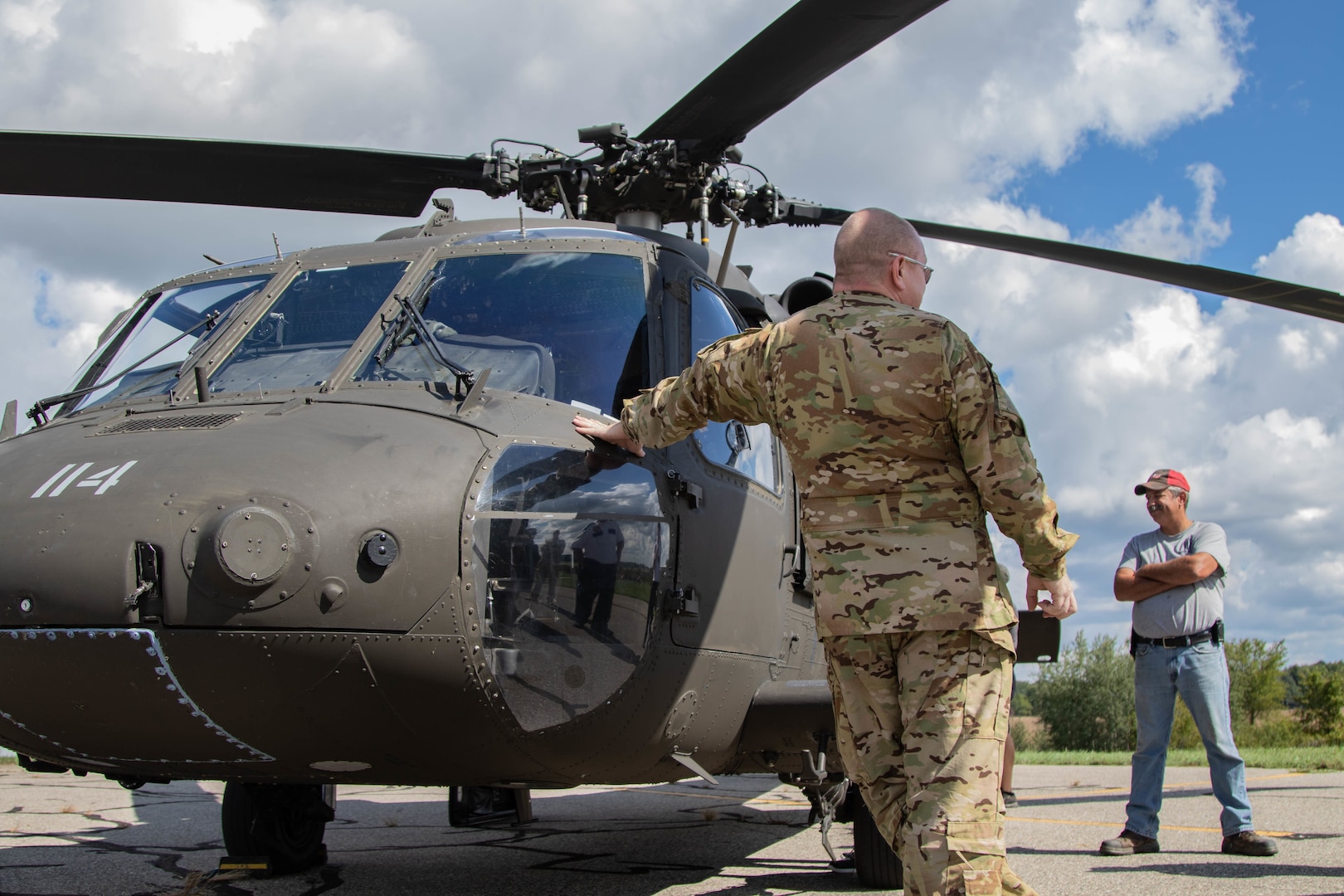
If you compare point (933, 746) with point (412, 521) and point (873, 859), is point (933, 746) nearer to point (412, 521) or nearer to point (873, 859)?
point (412, 521)

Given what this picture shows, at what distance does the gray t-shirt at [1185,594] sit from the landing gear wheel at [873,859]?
1.88 meters

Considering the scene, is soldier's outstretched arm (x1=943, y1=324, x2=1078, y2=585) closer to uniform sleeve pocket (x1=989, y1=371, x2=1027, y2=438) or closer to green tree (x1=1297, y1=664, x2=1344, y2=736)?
uniform sleeve pocket (x1=989, y1=371, x2=1027, y2=438)

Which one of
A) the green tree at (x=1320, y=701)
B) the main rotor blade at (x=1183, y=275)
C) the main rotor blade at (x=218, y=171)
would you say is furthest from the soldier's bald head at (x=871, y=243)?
the green tree at (x=1320, y=701)

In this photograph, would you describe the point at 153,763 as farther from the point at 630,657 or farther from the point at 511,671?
the point at 630,657

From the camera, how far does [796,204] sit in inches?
255

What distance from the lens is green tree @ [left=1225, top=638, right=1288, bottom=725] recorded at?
2692 centimetres

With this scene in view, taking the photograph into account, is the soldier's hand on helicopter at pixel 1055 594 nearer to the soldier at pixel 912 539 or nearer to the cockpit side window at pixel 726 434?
the soldier at pixel 912 539

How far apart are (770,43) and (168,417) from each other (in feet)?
7.89

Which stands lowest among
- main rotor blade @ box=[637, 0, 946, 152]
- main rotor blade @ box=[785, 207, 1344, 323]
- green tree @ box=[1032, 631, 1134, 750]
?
green tree @ box=[1032, 631, 1134, 750]

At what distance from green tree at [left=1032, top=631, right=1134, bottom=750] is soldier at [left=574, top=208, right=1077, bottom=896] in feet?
83.1

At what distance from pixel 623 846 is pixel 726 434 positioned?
285 centimetres

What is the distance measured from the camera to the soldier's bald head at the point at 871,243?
2979mm

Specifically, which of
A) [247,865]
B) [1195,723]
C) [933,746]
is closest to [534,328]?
[933,746]

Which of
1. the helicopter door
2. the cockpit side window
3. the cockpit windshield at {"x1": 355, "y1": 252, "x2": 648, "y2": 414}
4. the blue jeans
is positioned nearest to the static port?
the cockpit windshield at {"x1": 355, "y1": 252, "x2": 648, "y2": 414}
